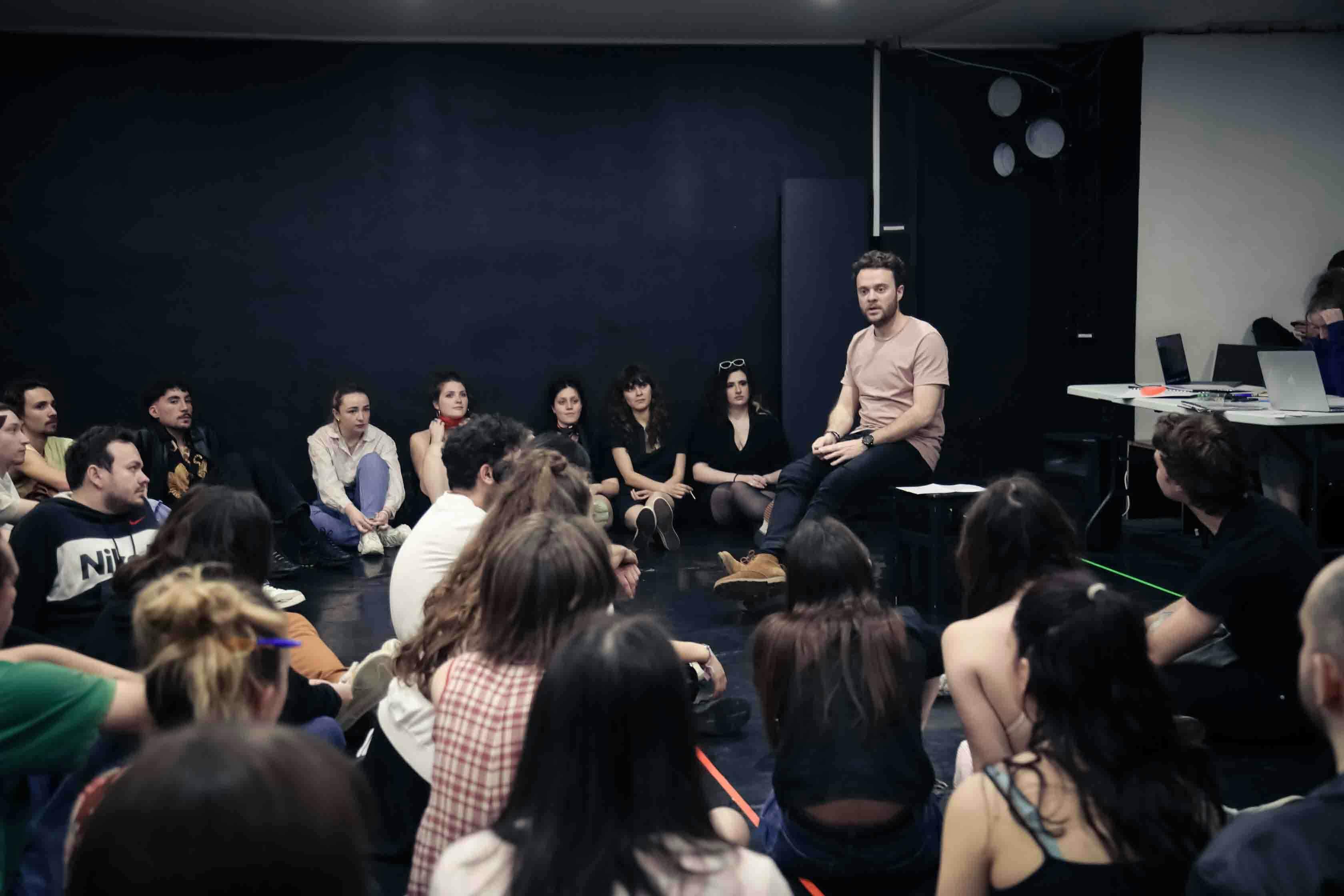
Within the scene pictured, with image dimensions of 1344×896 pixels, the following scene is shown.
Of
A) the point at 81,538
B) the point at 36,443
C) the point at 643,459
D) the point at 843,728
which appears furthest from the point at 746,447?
the point at 843,728

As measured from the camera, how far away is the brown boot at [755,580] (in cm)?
474

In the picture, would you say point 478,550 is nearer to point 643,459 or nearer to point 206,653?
point 206,653

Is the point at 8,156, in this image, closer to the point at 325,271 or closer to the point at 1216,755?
the point at 325,271

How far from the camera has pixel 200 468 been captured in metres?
6.22

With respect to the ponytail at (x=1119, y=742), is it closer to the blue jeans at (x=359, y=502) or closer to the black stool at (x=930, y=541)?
the black stool at (x=930, y=541)

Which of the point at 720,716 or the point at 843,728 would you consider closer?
the point at 843,728

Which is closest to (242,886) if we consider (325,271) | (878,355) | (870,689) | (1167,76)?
(870,689)

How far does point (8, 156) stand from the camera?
21.6 ft

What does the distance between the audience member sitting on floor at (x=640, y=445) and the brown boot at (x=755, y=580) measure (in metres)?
1.91

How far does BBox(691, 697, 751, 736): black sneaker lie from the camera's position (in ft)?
11.2

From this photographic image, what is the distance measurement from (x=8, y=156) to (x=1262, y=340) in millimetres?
7311

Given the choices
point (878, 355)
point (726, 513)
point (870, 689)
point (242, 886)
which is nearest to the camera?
point (242, 886)

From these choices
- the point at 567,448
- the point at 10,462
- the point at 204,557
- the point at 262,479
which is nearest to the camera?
the point at 204,557

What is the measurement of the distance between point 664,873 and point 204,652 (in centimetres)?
73
